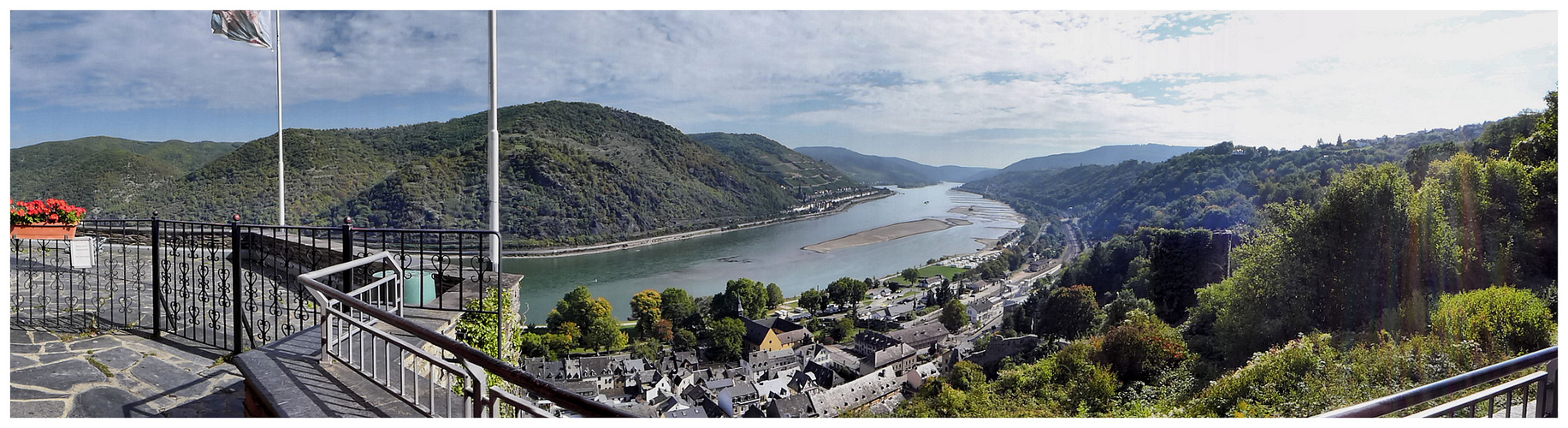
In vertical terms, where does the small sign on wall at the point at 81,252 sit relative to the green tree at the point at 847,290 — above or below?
above

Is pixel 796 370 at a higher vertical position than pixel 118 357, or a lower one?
lower

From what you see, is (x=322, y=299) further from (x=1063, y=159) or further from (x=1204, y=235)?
(x=1063, y=159)

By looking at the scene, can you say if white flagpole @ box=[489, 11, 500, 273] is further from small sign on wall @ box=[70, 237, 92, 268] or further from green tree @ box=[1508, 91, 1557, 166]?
green tree @ box=[1508, 91, 1557, 166]

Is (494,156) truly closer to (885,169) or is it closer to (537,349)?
(537,349)

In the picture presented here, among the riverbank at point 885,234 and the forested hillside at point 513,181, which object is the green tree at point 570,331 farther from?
the riverbank at point 885,234

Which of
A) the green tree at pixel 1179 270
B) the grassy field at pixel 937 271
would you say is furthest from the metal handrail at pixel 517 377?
the grassy field at pixel 937 271

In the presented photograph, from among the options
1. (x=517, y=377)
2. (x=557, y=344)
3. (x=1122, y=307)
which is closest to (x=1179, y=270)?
(x=1122, y=307)

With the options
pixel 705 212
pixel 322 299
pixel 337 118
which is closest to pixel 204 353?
pixel 322 299
